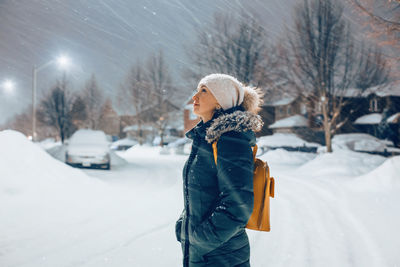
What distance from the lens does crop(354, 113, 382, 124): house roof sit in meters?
42.3

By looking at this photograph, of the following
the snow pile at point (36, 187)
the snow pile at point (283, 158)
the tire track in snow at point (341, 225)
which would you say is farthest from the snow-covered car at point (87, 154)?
the snow pile at point (283, 158)

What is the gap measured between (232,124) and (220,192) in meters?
0.42

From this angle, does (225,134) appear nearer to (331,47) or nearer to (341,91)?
(331,47)

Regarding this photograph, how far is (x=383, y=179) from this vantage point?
9344 millimetres

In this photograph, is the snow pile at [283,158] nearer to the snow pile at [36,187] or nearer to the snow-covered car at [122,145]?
the snow pile at [36,187]

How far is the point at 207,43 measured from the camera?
2389 centimetres

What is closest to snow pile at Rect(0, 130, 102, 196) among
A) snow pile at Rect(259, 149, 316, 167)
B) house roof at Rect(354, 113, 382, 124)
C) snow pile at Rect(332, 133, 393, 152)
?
snow pile at Rect(259, 149, 316, 167)

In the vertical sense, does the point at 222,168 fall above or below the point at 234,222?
above

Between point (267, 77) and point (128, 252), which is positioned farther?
point (267, 77)

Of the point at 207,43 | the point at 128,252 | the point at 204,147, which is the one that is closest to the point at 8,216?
the point at 128,252

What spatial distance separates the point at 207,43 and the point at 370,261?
21.8m

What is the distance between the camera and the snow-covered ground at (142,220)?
4.18 meters

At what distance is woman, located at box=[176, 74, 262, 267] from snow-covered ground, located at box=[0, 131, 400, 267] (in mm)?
2302

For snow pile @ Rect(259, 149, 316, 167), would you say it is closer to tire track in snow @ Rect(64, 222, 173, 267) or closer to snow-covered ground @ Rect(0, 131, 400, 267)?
snow-covered ground @ Rect(0, 131, 400, 267)
